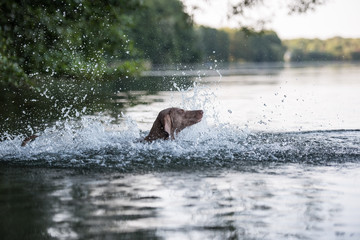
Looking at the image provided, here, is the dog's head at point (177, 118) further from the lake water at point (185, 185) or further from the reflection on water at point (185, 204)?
the reflection on water at point (185, 204)

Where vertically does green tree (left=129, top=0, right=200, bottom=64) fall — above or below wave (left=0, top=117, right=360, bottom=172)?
above

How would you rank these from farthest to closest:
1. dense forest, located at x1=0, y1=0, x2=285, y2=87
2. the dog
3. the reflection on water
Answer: dense forest, located at x1=0, y1=0, x2=285, y2=87
the dog
the reflection on water

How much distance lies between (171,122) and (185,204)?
3.62 meters

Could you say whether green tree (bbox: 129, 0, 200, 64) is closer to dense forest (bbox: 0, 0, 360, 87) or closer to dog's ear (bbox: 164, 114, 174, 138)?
dense forest (bbox: 0, 0, 360, 87)

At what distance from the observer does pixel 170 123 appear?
9898mm

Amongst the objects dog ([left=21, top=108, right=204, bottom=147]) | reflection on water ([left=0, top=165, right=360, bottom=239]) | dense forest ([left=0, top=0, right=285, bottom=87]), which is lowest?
reflection on water ([left=0, top=165, right=360, bottom=239])

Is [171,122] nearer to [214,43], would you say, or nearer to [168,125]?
[168,125]

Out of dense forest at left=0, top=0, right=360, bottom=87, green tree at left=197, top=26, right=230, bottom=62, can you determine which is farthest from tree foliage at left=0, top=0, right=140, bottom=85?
green tree at left=197, top=26, right=230, bottom=62

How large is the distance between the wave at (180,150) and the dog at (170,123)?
14cm

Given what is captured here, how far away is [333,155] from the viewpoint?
955cm

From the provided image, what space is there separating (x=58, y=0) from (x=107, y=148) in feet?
18.4

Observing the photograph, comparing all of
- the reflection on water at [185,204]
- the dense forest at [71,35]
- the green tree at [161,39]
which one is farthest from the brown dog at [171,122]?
the green tree at [161,39]

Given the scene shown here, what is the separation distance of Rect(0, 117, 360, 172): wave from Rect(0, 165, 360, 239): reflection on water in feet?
1.94

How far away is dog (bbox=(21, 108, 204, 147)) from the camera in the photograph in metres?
9.73
